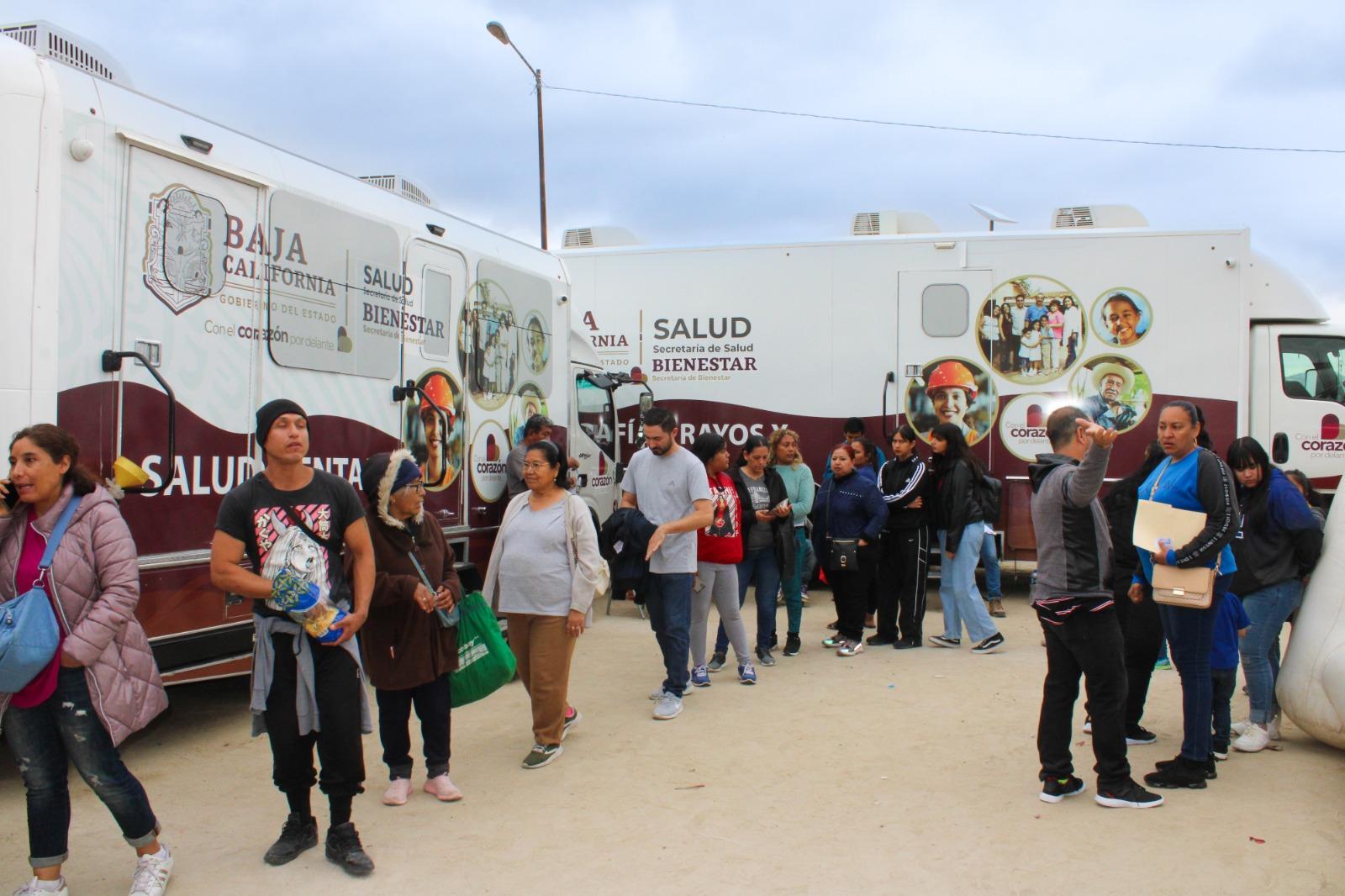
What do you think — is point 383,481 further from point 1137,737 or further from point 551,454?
point 1137,737

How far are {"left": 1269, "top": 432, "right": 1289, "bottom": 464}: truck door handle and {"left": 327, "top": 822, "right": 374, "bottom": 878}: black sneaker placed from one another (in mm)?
8502

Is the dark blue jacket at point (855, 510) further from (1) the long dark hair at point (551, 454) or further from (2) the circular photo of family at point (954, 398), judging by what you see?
(1) the long dark hair at point (551, 454)

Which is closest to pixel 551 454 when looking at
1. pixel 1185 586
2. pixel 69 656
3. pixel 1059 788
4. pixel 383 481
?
pixel 383 481

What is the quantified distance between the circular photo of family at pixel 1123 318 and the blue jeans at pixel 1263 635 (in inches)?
182

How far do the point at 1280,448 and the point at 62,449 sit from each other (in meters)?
9.32

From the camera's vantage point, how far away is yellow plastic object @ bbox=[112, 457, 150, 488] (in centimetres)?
446

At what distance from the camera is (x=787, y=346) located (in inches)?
403

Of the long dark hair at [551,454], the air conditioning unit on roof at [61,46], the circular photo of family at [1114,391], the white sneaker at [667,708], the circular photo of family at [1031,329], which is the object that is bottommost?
the white sneaker at [667,708]

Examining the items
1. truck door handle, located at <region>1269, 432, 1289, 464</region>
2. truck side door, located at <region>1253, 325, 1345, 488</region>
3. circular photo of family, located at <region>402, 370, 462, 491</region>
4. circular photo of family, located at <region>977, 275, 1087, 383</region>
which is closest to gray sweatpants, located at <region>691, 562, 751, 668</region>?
circular photo of family, located at <region>402, 370, 462, 491</region>

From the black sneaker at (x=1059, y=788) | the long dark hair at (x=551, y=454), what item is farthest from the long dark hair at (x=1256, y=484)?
the long dark hair at (x=551, y=454)

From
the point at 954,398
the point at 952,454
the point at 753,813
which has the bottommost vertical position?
the point at 753,813

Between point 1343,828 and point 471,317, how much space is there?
5.40 meters

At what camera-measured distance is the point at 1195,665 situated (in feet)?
14.7

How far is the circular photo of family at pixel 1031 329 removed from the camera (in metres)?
9.50
